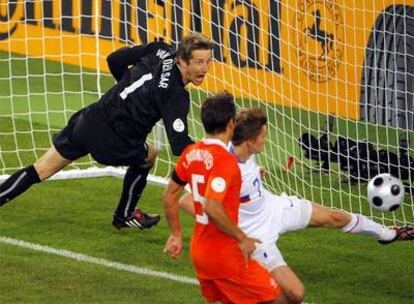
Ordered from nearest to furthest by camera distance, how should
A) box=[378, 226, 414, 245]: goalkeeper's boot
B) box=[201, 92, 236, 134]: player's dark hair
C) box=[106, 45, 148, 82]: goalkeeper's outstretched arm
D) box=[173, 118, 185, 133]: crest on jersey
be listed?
box=[201, 92, 236, 134]: player's dark hair < box=[173, 118, 185, 133]: crest on jersey < box=[378, 226, 414, 245]: goalkeeper's boot < box=[106, 45, 148, 82]: goalkeeper's outstretched arm

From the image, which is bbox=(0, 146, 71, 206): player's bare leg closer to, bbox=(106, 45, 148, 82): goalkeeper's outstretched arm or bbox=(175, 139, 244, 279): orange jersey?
bbox=(106, 45, 148, 82): goalkeeper's outstretched arm

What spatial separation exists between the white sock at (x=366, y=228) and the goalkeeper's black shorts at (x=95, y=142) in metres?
1.90

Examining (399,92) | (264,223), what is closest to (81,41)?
(399,92)

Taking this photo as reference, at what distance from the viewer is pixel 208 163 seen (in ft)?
25.5

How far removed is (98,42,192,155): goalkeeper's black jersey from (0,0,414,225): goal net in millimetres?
2491

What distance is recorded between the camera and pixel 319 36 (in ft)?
47.2

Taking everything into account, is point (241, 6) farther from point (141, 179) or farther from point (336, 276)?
point (336, 276)

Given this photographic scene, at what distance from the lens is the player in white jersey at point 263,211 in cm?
822

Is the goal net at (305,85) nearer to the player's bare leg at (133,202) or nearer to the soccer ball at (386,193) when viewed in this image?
the player's bare leg at (133,202)

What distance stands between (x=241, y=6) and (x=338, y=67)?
1.18m

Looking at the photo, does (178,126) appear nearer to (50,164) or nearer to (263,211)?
(263,211)

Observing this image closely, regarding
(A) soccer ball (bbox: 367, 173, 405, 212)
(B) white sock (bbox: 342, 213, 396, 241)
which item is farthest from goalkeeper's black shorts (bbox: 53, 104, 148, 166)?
(B) white sock (bbox: 342, 213, 396, 241)

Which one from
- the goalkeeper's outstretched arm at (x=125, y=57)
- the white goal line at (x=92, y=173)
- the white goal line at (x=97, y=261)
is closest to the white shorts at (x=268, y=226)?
the white goal line at (x=97, y=261)

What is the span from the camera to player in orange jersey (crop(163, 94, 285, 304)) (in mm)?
7730
